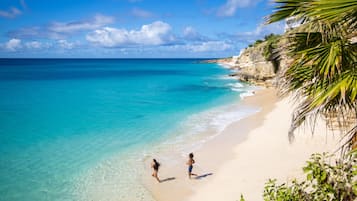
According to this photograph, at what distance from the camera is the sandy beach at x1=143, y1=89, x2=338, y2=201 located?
10.1 metres

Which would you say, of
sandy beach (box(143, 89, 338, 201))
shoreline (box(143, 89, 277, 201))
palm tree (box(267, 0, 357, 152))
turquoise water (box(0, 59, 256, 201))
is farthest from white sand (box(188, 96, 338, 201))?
palm tree (box(267, 0, 357, 152))

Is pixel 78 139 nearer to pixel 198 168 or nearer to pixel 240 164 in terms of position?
pixel 198 168

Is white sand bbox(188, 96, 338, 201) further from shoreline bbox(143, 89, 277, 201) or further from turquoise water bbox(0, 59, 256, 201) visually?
turquoise water bbox(0, 59, 256, 201)

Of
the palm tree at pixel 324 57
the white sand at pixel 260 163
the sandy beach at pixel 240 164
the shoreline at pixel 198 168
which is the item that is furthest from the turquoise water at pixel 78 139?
the palm tree at pixel 324 57

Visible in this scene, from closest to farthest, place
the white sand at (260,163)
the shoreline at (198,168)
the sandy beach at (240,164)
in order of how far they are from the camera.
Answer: the white sand at (260,163) < the sandy beach at (240,164) < the shoreline at (198,168)

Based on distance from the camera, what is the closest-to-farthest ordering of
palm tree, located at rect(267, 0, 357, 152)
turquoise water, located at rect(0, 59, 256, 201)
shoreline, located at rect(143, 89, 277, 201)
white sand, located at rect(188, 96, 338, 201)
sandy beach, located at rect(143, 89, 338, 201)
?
palm tree, located at rect(267, 0, 357, 152) → white sand, located at rect(188, 96, 338, 201) → sandy beach, located at rect(143, 89, 338, 201) → shoreline, located at rect(143, 89, 277, 201) → turquoise water, located at rect(0, 59, 256, 201)

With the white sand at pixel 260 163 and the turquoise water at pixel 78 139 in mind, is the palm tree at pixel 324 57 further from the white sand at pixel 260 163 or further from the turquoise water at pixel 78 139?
the turquoise water at pixel 78 139

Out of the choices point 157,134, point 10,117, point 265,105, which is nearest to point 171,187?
point 157,134

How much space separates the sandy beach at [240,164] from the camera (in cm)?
1012

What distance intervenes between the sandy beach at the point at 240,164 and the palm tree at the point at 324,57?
5.77 m

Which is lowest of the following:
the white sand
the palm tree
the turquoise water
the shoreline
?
the turquoise water

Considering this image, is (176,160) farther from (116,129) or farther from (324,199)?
(324,199)

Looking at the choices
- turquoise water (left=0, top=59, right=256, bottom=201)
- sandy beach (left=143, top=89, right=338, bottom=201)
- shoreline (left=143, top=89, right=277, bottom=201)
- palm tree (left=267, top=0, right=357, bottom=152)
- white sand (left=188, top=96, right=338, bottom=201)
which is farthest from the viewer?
turquoise water (left=0, top=59, right=256, bottom=201)

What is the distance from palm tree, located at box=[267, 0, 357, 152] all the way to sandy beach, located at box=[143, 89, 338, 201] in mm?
5767
